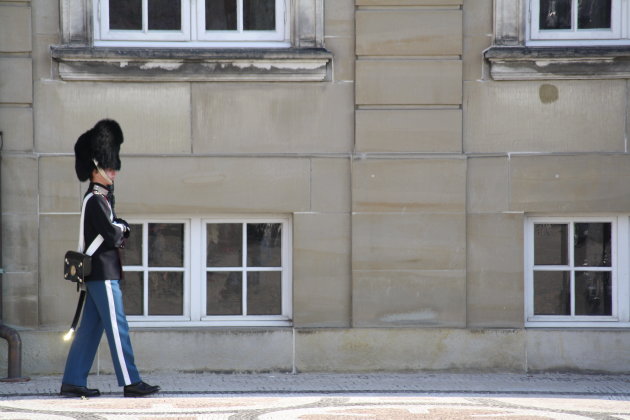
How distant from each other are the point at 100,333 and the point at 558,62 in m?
4.42

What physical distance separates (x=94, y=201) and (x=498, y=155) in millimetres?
3526

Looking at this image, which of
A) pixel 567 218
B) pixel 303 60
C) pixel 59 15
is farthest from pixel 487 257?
pixel 59 15

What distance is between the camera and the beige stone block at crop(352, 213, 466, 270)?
33.3 feet

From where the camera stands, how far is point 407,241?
33.3 feet

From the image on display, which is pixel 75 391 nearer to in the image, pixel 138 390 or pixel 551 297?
pixel 138 390

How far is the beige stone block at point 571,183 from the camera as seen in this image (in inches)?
400

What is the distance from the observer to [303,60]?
1007 cm

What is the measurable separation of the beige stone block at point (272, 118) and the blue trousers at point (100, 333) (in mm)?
1896

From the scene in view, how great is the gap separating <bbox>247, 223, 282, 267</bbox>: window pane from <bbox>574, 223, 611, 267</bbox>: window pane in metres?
2.58

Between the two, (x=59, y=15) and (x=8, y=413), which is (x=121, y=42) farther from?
(x=8, y=413)

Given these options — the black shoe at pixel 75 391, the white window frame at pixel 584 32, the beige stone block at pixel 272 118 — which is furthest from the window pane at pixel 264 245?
the white window frame at pixel 584 32

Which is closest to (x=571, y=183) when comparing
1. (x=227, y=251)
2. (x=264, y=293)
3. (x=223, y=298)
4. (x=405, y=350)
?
(x=405, y=350)

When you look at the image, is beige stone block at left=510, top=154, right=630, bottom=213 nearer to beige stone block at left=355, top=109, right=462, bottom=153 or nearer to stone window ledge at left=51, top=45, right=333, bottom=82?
beige stone block at left=355, top=109, right=462, bottom=153

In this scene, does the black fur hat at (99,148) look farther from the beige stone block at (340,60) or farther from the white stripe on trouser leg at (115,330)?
the beige stone block at (340,60)
